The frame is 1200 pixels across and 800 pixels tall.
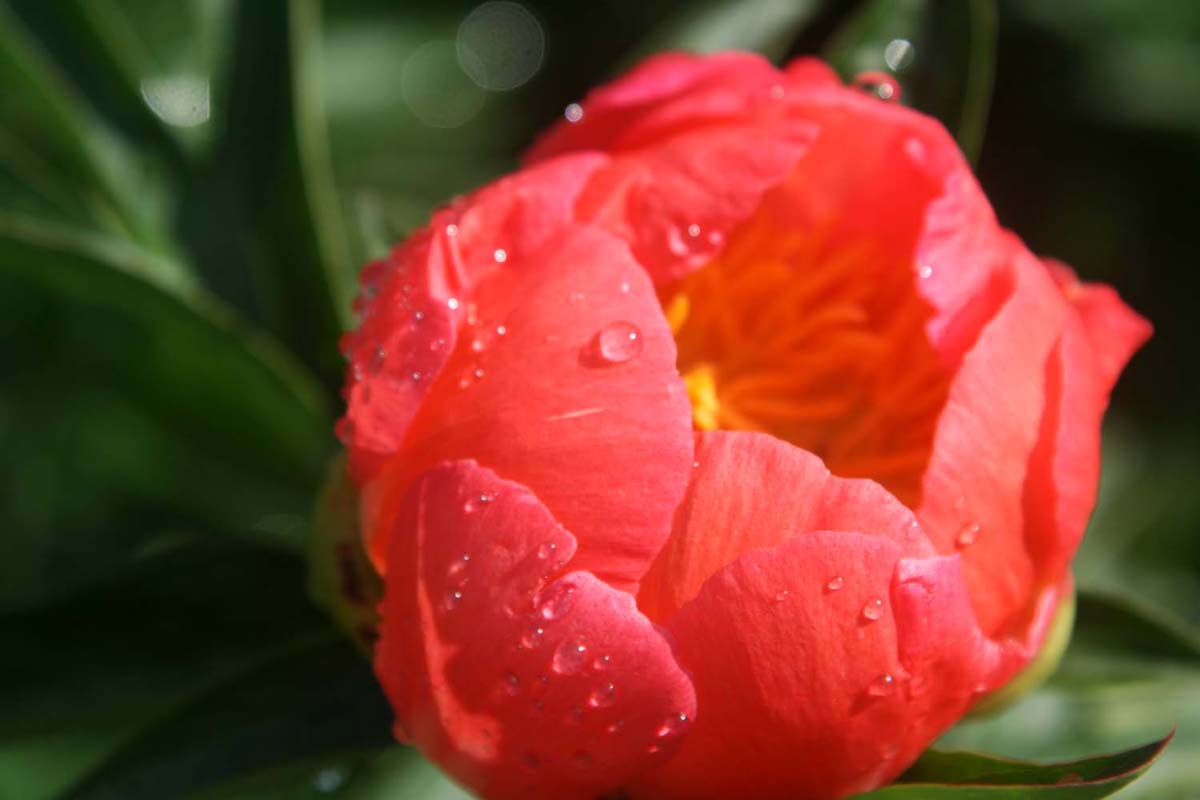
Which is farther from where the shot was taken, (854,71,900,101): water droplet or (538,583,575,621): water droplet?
(854,71,900,101): water droplet

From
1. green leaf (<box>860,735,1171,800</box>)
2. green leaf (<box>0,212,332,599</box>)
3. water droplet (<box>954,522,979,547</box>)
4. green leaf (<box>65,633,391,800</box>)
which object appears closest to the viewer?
green leaf (<box>860,735,1171,800</box>)

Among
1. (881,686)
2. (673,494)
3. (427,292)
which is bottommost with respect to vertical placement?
(881,686)

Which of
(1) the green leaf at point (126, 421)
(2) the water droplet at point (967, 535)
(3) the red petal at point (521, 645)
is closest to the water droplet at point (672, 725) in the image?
(3) the red petal at point (521, 645)

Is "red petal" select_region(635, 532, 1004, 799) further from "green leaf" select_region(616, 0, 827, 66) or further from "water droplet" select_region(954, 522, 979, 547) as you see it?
"green leaf" select_region(616, 0, 827, 66)

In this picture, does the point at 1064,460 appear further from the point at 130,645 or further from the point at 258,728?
the point at 130,645

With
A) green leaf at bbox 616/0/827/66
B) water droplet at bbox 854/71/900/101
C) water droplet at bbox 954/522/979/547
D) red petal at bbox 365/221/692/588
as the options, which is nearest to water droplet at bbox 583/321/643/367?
red petal at bbox 365/221/692/588

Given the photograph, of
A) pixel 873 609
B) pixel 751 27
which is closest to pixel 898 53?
pixel 751 27

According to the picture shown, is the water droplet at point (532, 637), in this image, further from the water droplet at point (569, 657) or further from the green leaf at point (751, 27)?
the green leaf at point (751, 27)
